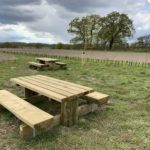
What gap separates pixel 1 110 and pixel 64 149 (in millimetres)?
1624

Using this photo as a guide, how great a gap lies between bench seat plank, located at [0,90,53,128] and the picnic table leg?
389 mm

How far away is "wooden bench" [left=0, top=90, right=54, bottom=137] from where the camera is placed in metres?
2.45

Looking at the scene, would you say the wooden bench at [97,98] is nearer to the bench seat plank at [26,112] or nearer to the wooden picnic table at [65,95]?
the wooden picnic table at [65,95]

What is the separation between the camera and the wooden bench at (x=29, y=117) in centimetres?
245

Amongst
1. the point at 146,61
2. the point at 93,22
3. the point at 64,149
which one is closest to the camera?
the point at 64,149

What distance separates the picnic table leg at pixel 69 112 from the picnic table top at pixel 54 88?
0.12m

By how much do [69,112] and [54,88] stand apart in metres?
0.47

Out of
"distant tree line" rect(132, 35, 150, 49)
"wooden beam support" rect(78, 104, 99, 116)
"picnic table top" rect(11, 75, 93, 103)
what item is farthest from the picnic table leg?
"distant tree line" rect(132, 35, 150, 49)

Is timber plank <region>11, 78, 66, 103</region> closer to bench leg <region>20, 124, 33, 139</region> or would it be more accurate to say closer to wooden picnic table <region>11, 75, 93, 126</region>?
wooden picnic table <region>11, 75, 93, 126</region>

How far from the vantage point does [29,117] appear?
8.39 feet

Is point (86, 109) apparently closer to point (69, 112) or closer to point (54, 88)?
point (69, 112)

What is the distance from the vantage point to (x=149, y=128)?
311 centimetres

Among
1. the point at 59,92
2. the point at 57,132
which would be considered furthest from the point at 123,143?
the point at 59,92

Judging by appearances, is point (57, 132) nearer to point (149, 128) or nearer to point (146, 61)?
point (149, 128)
